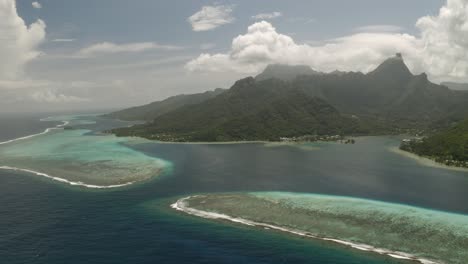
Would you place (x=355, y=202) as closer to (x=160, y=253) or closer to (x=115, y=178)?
(x=160, y=253)

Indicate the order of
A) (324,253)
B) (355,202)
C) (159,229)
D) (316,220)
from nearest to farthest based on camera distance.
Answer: (324,253)
(159,229)
(316,220)
(355,202)

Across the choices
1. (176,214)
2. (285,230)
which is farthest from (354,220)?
(176,214)

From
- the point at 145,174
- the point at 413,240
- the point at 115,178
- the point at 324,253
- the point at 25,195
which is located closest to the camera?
the point at 324,253

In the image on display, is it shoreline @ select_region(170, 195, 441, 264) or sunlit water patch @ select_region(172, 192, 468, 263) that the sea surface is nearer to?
shoreline @ select_region(170, 195, 441, 264)

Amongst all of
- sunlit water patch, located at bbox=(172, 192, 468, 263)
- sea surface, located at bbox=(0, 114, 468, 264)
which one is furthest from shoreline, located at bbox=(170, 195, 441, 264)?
sea surface, located at bbox=(0, 114, 468, 264)

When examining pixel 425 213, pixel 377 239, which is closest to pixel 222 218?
pixel 377 239

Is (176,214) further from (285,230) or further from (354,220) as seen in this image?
(354,220)
